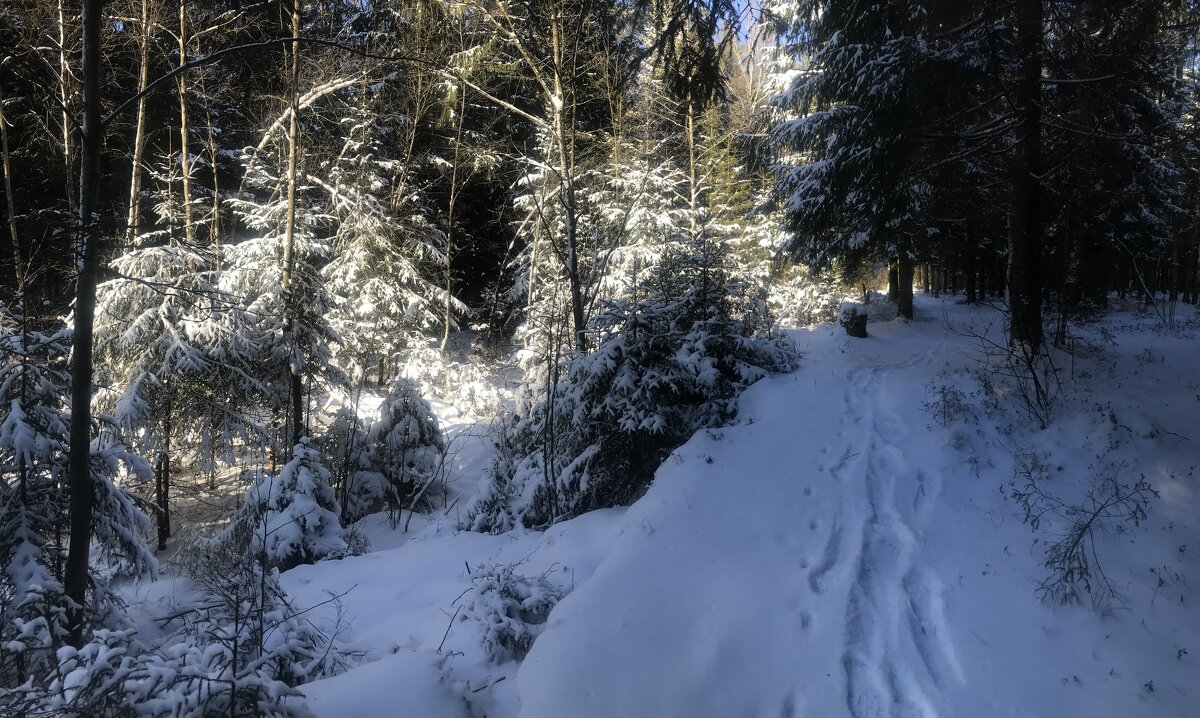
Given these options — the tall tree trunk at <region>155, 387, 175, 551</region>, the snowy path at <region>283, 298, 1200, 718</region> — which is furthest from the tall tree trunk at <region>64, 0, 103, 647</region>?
the tall tree trunk at <region>155, 387, 175, 551</region>

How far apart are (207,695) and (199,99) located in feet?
50.9

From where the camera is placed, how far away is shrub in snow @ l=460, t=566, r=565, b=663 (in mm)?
3908

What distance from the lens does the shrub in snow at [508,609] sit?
3.91 meters

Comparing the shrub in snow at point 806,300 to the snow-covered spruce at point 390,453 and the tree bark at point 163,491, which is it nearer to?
the snow-covered spruce at point 390,453

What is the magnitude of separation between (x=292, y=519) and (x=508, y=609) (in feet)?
15.7

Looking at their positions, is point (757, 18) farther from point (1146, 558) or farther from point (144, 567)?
point (144, 567)

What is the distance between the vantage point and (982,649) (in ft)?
11.6

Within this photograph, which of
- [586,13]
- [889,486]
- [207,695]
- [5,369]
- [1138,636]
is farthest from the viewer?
[586,13]

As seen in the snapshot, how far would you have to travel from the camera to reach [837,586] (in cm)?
414

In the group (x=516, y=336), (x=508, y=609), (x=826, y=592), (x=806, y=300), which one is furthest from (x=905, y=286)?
(x=508, y=609)

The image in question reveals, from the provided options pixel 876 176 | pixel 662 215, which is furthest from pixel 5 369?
pixel 662 215

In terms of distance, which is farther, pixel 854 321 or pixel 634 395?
pixel 854 321

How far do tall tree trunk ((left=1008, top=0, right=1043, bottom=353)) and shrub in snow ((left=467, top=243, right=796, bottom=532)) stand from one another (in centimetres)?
375

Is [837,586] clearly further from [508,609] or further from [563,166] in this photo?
[563,166]
